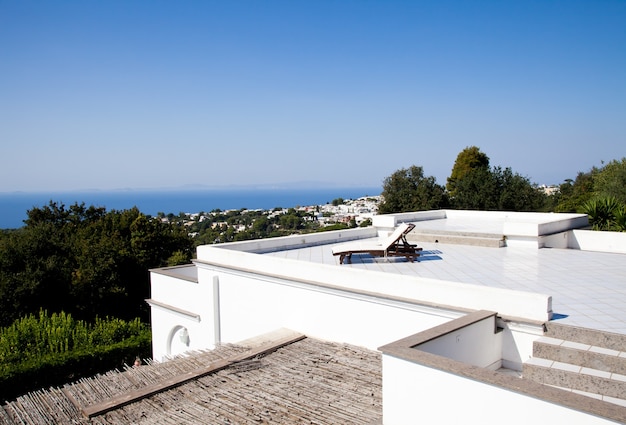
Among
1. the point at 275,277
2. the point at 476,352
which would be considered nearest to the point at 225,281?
the point at 275,277

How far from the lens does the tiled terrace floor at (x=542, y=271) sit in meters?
6.05

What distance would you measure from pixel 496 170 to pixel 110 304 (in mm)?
24727

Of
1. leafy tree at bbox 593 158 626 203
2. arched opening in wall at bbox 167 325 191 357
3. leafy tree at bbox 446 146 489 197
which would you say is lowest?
→ arched opening in wall at bbox 167 325 191 357

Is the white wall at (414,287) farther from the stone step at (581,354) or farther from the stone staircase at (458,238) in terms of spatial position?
the stone staircase at (458,238)

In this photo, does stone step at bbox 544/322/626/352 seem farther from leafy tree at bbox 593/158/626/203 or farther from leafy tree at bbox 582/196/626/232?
leafy tree at bbox 593/158/626/203

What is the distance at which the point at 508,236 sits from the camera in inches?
471

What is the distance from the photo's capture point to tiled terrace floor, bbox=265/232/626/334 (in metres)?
6.05

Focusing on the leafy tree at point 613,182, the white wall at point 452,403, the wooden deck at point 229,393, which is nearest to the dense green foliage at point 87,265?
the wooden deck at point 229,393

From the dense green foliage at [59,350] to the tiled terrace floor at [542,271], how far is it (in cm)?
759

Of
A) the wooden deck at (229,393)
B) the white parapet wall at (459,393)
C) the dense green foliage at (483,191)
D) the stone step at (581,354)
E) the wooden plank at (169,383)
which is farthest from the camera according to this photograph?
the dense green foliage at (483,191)

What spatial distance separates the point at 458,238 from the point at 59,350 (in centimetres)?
1325

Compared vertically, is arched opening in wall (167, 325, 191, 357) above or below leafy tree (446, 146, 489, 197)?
below

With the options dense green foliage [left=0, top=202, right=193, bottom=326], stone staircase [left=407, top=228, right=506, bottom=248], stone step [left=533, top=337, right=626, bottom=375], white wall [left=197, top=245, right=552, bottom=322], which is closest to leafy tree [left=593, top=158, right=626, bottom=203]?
stone staircase [left=407, top=228, right=506, bottom=248]

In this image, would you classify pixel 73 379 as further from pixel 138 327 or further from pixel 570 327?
pixel 570 327
